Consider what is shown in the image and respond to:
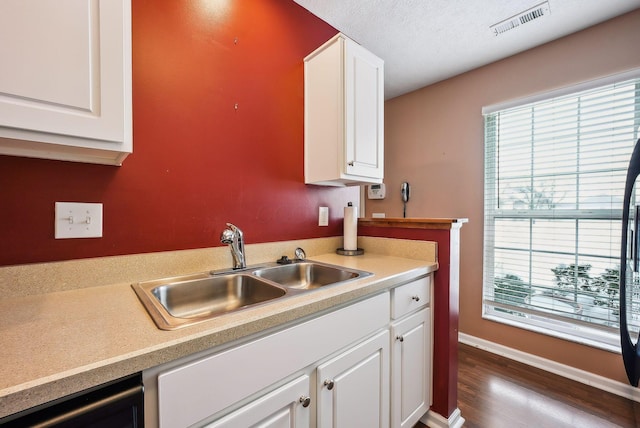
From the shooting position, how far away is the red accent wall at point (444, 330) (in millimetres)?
1502

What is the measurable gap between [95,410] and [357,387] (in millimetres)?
842

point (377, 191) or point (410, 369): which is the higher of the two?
point (377, 191)

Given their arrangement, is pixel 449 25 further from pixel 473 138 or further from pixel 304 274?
pixel 304 274

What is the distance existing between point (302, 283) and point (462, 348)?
75.1 inches

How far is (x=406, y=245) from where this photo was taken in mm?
1656

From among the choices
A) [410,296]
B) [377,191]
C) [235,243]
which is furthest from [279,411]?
[377,191]

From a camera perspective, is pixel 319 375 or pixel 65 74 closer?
pixel 65 74

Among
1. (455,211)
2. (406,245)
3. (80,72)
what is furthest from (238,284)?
(455,211)

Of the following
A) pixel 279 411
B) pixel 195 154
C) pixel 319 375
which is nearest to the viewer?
pixel 279 411

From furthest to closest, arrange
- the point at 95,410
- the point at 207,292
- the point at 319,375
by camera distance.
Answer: the point at 207,292, the point at 319,375, the point at 95,410

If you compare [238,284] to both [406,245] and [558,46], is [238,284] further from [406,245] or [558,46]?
[558,46]

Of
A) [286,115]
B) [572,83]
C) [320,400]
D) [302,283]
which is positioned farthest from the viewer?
[572,83]

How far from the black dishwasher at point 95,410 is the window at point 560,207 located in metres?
2.69

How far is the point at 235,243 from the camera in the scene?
1.26 metres
